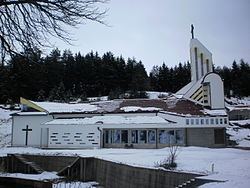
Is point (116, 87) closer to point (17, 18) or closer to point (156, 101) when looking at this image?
point (156, 101)

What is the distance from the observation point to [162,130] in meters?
31.3

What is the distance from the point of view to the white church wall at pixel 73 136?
31.5 meters

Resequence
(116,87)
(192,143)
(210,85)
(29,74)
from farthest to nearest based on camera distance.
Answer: (116,87)
(210,85)
(192,143)
(29,74)

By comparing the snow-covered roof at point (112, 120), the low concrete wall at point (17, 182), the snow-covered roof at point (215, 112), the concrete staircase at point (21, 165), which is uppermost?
the snow-covered roof at point (215, 112)

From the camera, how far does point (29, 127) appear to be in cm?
3509

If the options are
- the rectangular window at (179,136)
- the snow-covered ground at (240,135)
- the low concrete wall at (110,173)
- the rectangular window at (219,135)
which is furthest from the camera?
the snow-covered ground at (240,135)

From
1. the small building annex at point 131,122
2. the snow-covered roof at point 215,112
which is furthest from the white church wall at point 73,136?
the snow-covered roof at point 215,112

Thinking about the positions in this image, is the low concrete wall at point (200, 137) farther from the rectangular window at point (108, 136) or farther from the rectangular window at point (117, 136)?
the rectangular window at point (108, 136)

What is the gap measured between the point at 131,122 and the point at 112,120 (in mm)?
2104

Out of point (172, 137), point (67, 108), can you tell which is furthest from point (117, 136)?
point (67, 108)

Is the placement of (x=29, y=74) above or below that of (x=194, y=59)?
below

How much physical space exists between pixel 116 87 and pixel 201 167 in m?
60.5

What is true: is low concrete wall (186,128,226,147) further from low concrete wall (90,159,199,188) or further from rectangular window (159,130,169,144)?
low concrete wall (90,159,199,188)

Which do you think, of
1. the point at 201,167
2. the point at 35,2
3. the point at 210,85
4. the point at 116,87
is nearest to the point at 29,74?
the point at 35,2
